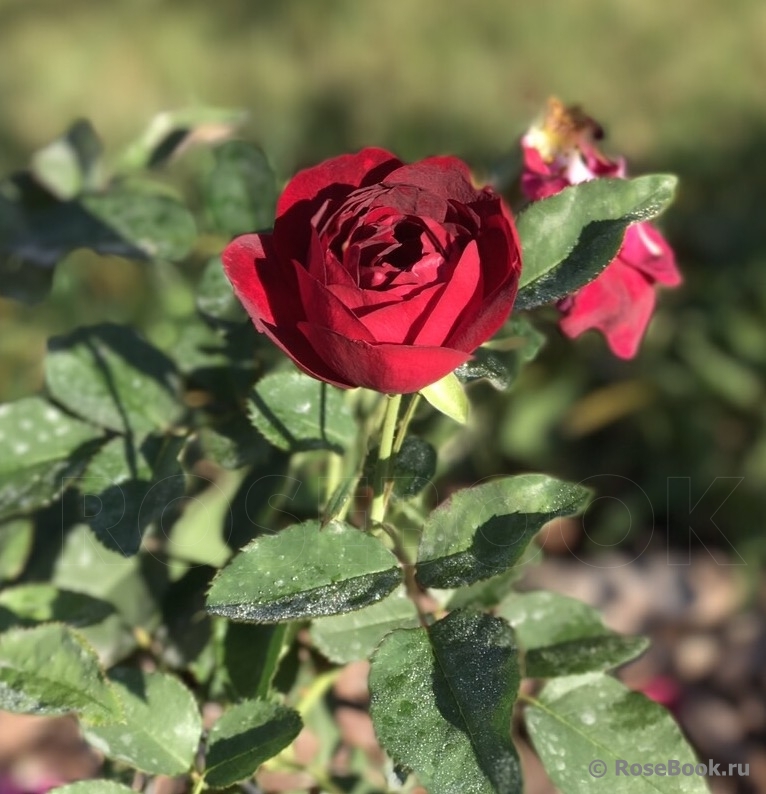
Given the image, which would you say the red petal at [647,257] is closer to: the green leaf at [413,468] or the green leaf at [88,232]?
the green leaf at [413,468]

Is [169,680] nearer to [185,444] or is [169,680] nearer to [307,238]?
[185,444]

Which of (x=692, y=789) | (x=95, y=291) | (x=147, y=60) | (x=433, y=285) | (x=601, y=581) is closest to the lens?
(x=433, y=285)

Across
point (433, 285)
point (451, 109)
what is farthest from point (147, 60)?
point (433, 285)

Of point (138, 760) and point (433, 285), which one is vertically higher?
point (433, 285)

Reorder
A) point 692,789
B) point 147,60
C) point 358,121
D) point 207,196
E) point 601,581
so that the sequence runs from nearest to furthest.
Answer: point 692,789, point 207,196, point 601,581, point 358,121, point 147,60

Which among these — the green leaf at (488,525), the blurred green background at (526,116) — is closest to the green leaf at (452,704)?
the green leaf at (488,525)

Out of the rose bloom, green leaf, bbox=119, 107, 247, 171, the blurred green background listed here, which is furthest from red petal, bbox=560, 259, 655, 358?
the blurred green background
